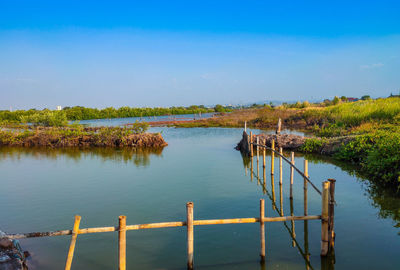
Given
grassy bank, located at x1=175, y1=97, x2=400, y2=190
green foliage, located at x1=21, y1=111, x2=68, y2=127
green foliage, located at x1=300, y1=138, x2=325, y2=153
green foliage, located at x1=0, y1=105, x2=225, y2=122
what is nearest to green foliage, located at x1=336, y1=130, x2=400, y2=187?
grassy bank, located at x1=175, y1=97, x2=400, y2=190

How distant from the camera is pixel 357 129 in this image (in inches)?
731

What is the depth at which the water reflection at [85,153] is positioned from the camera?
1678cm

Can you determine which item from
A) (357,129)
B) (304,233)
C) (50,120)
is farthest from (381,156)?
(50,120)

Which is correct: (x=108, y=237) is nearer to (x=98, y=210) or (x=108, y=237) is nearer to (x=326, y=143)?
(x=98, y=210)

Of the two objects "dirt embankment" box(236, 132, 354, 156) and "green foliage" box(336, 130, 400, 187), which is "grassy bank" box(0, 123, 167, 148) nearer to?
"dirt embankment" box(236, 132, 354, 156)

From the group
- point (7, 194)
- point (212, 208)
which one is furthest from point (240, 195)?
point (7, 194)

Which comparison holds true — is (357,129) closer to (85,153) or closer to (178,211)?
(178,211)

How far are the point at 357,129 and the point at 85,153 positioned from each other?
16.9m

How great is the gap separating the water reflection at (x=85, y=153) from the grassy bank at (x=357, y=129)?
908cm

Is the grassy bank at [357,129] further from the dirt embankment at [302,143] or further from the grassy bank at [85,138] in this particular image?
the grassy bank at [85,138]

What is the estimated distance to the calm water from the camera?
19.6 ft

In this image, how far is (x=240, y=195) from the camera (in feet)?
32.0

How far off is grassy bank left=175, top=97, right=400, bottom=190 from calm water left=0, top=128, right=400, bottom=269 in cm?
94

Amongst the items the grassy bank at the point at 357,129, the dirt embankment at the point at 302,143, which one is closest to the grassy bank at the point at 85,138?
the dirt embankment at the point at 302,143
